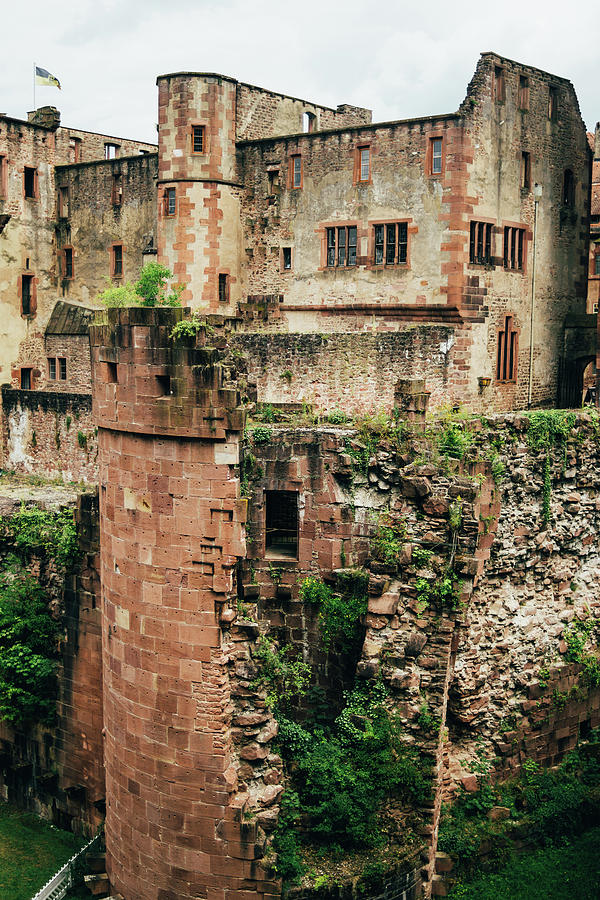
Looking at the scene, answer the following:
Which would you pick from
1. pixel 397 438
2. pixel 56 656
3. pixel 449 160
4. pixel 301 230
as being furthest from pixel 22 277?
pixel 397 438

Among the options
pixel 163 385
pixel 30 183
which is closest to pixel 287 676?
pixel 163 385

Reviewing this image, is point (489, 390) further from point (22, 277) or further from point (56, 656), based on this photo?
point (22, 277)

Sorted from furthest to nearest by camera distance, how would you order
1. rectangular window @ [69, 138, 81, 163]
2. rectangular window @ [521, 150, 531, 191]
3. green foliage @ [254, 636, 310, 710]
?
rectangular window @ [69, 138, 81, 163]
rectangular window @ [521, 150, 531, 191]
green foliage @ [254, 636, 310, 710]

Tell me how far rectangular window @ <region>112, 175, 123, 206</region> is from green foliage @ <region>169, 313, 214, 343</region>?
25.0 metres

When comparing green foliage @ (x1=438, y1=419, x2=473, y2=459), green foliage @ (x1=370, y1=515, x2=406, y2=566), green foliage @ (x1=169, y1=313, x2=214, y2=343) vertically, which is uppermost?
green foliage @ (x1=169, y1=313, x2=214, y2=343)

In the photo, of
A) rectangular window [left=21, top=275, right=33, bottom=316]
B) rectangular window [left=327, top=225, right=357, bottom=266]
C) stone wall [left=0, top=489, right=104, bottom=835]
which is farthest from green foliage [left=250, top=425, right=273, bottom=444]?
rectangular window [left=21, top=275, right=33, bottom=316]

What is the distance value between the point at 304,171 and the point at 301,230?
1.76 m

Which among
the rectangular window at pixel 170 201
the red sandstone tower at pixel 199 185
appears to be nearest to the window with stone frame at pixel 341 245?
the red sandstone tower at pixel 199 185

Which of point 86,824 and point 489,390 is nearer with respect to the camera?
point 86,824

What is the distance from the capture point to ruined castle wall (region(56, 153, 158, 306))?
37281 mm

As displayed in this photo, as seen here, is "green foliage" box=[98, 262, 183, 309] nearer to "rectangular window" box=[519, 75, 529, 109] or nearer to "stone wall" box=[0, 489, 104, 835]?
"rectangular window" box=[519, 75, 529, 109]

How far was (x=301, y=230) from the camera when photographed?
3228 centimetres

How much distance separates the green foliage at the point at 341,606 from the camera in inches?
692

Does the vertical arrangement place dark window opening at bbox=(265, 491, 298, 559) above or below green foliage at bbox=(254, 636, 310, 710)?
above
